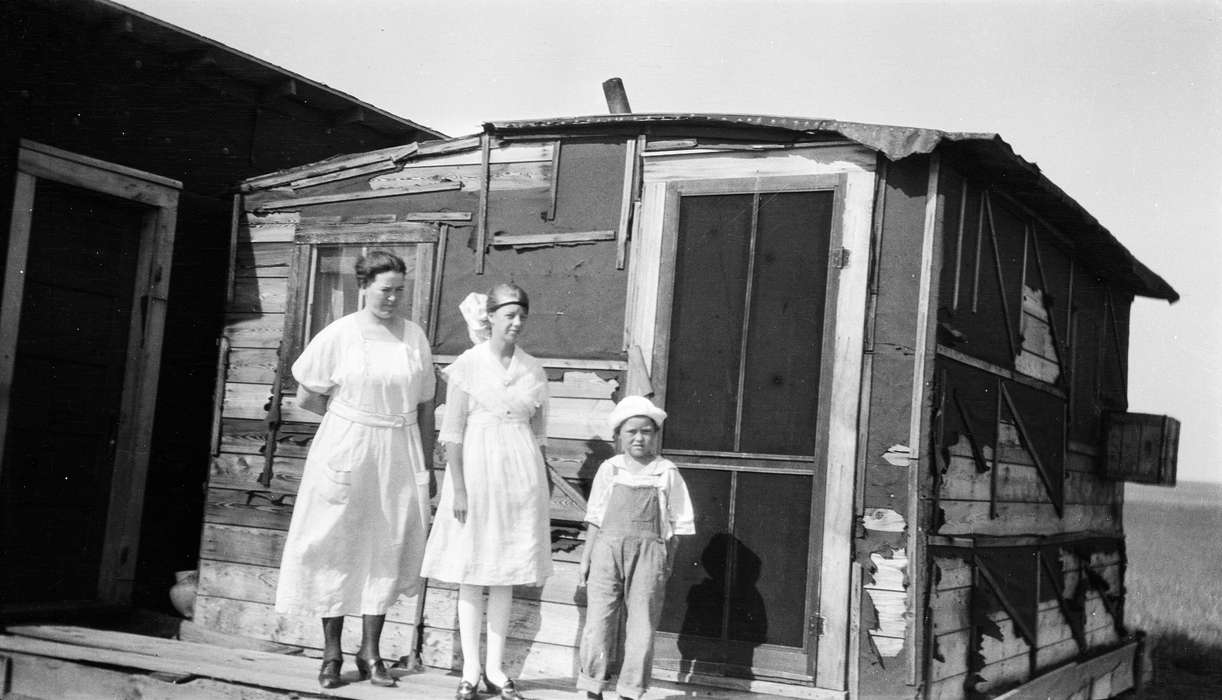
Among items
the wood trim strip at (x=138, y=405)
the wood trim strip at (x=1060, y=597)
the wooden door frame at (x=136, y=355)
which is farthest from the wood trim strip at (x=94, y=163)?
the wood trim strip at (x=1060, y=597)

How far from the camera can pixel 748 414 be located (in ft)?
20.3

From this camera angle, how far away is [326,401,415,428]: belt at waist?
18.3 ft

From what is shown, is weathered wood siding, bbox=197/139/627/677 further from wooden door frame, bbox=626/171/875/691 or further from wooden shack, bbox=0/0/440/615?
wooden door frame, bbox=626/171/875/691

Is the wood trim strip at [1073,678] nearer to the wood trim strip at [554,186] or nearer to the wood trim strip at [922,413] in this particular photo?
the wood trim strip at [922,413]

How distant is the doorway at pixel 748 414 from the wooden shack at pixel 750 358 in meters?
0.01

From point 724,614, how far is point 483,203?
112 inches

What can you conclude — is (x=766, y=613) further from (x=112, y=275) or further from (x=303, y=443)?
(x=112, y=275)

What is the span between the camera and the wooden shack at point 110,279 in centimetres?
758

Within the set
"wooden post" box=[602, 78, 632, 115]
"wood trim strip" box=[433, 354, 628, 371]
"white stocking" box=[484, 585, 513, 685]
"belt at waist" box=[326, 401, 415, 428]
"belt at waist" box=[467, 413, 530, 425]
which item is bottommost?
"white stocking" box=[484, 585, 513, 685]

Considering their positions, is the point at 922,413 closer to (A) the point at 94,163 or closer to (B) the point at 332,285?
(B) the point at 332,285

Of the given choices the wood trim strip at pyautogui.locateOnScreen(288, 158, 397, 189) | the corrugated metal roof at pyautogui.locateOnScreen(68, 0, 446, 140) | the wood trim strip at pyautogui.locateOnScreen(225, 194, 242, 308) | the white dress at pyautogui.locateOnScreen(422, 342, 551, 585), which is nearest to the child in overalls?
the white dress at pyautogui.locateOnScreen(422, 342, 551, 585)

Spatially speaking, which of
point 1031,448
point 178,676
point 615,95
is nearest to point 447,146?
point 615,95

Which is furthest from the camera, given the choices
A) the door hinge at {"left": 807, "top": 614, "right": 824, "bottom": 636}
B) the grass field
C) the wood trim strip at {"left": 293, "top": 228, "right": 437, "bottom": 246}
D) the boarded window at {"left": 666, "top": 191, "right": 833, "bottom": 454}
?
the grass field

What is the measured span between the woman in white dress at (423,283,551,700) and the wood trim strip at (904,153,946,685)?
182cm
